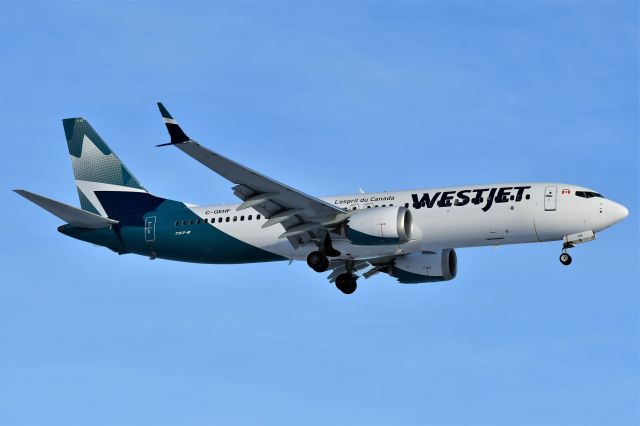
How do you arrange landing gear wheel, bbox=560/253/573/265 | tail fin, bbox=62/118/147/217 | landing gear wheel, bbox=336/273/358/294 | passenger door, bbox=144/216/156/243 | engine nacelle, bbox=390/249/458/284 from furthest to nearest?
tail fin, bbox=62/118/147/217 → landing gear wheel, bbox=336/273/358/294 → engine nacelle, bbox=390/249/458/284 → passenger door, bbox=144/216/156/243 → landing gear wheel, bbox=560/253/573/265

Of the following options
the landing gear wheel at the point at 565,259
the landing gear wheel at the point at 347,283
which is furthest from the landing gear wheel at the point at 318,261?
the landing gear wheel at the point at 565,259

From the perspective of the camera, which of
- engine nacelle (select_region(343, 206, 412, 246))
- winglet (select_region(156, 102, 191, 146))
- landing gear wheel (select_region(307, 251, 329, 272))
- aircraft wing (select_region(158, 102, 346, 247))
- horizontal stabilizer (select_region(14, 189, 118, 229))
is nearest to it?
winglet (select_region(156, 102, 191, 146))

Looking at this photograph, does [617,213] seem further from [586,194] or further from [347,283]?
[347,283]

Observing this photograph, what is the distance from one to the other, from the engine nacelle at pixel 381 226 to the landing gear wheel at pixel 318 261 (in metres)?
1.87

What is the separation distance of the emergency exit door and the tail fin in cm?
1844

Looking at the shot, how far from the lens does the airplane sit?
5150 centimetres

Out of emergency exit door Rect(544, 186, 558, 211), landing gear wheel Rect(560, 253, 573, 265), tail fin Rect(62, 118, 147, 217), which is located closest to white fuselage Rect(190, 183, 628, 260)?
emergency exit door Rect(544, 186, 558, 211)

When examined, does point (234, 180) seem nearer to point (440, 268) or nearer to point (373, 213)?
point (373, 213)

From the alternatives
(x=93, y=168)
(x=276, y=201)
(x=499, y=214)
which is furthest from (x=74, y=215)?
(x=499, y=214)

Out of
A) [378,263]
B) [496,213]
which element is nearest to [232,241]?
[378,263]

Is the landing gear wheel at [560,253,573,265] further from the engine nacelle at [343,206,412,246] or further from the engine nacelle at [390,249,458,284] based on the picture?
the engine nacelle at [390,249,458,284]

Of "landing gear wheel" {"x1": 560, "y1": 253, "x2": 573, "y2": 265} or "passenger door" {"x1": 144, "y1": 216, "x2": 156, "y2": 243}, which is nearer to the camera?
"landing gear wheel" {"x1": 560, "y1": 253, "x2": 573, "y2": 265}

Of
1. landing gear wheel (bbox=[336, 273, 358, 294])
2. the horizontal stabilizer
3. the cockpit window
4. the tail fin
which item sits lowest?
landing gear wheel (bbox=[336, 273, 358, 294])

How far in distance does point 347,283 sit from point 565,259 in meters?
10.5
